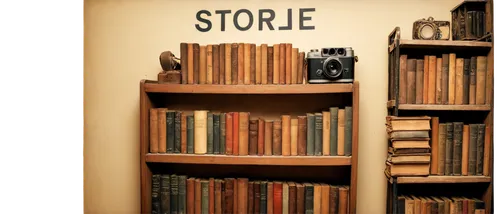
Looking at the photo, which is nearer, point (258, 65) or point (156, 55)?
point (258, 65)

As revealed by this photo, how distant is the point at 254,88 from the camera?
1683mm

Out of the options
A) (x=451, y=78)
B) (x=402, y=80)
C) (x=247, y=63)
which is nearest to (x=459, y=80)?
(x=451, y=78)

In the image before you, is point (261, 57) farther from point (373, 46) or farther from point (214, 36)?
point (373, 46)

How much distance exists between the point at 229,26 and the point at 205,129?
741 mm

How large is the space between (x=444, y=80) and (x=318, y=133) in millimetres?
773

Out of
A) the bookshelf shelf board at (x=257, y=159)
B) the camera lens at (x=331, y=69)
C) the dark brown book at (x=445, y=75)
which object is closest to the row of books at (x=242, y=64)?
the camera lens at (x=331, y=69)

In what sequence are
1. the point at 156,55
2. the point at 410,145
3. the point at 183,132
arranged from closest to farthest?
the point at 410,145 → the point at 183,132 → the point at 156,55

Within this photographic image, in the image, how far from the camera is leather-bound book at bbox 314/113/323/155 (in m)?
1.70

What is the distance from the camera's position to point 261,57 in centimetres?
174

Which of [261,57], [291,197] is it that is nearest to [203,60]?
[261,57]

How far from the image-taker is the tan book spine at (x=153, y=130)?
68.6 inches

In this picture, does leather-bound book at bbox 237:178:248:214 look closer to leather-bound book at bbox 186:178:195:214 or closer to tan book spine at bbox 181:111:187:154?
leather-bound book at bbox 186:178:195:214

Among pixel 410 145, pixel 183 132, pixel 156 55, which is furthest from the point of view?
pixel 156 55

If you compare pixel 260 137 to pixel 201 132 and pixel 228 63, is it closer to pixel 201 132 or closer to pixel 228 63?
pixel 201 132
